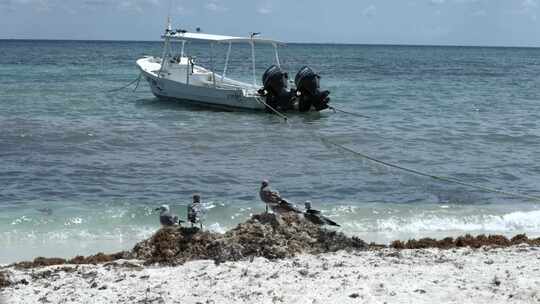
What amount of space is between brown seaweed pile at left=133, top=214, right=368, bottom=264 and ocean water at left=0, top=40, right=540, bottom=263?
6.62 ft

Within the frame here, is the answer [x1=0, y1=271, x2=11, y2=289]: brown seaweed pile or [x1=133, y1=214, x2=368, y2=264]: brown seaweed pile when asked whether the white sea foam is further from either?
[x1=0, y1=271, x2=11, y2=289]: brown seaweed pile

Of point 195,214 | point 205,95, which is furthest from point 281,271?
point 205,95

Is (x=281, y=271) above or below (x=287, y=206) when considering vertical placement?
below

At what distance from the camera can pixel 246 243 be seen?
8.86 m

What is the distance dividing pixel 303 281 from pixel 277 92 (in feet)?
59.8

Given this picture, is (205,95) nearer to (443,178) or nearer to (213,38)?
(213,38)

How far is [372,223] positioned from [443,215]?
4.41 ft

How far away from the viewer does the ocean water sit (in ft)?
39.5

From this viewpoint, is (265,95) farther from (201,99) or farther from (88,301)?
(88,301)

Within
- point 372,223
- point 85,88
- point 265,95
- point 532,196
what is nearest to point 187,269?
point 372,223

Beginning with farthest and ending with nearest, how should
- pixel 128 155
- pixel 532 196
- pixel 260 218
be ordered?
pixel 128 155 → pixel 532 196 → pixel 260 218

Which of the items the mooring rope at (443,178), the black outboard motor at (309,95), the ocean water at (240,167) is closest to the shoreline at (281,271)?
the ocean water at (240,167)

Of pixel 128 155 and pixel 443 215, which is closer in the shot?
pixel 443 215

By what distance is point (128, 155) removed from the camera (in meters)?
17.6
